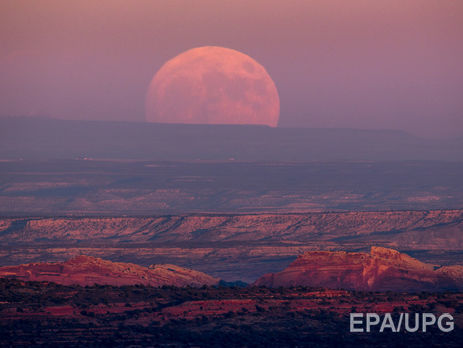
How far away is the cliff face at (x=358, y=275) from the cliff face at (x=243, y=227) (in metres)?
51.8

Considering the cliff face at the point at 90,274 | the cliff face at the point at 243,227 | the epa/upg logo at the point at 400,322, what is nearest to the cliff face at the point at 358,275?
the cliff face at the point at 90,274

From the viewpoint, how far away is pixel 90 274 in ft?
229

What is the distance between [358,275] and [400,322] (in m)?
20.9

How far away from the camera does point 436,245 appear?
124 m

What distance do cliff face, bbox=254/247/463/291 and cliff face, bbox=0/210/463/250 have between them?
5183 cm

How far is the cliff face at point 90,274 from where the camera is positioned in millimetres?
68188

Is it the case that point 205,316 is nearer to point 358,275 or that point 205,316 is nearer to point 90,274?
point 90,274

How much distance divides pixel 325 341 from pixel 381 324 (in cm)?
395

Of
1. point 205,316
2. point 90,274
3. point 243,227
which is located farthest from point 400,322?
point 243,227

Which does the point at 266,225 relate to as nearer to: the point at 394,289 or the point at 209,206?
the point at 209,206

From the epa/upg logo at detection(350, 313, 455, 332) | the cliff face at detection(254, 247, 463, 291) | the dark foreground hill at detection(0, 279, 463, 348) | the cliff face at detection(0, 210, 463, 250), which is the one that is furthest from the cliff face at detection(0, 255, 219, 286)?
the cliff face at detection(0, 210, 463, 250)

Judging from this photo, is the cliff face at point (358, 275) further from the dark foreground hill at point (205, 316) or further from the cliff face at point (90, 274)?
the dark foreground hill at point (205, 316)

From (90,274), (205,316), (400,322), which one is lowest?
(400,322)

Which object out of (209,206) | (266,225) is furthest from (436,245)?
(209,206)
